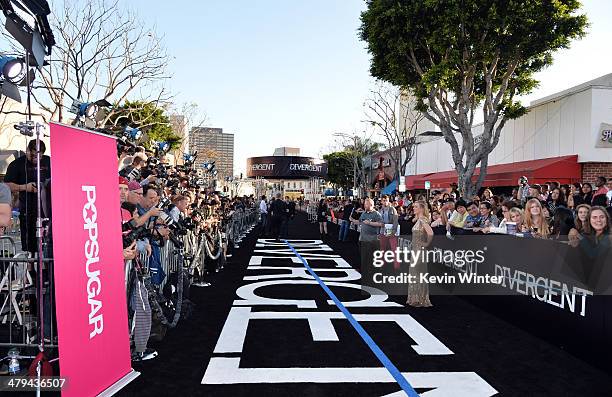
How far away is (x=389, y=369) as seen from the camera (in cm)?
521

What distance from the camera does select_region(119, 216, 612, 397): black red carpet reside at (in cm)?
470

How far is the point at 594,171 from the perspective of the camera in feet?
68.4

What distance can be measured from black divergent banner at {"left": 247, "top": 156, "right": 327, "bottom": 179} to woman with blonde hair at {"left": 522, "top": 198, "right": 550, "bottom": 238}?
210 ft

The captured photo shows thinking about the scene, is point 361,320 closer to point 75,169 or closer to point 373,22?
point 75,169

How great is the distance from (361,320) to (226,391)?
322cm

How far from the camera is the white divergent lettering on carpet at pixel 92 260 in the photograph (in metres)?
3.96

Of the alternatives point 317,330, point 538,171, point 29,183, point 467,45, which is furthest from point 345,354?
point 538,171

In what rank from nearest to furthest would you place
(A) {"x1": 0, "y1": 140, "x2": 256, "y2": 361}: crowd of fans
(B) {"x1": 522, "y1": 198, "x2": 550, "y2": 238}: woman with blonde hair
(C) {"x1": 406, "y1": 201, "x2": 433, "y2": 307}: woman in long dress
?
(A) {"x1": 0, "y1": 140, "x2": 256, "y2": 361}: crowd of fans
(B) {"x1": 522, "y1": 198, "x2": 550, "y2": 238}: woman with blonde hair
(C) {"x1": 406, "y1": 201, "x2": 433, "y2": 307}: woman in long dress

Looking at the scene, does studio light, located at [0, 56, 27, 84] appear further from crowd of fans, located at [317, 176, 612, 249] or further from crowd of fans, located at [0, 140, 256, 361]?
crowd of fans, located at [317, 176, 612, 249]

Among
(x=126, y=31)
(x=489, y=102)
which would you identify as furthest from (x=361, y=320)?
(x=126, y=31)

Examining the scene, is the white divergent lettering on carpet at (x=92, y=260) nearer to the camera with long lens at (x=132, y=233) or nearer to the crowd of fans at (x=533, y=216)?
the camera with long lens at (x=132, y=233)

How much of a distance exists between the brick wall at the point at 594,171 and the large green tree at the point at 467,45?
373 cm

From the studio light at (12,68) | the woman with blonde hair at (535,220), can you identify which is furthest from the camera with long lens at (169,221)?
the woman with blonde hair at (535,220)

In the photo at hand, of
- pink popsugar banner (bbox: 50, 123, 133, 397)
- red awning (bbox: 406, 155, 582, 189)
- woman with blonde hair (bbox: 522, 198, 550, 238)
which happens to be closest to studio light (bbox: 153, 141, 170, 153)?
pink popsugar banner (bbox: 50, 123, 133, 397)
